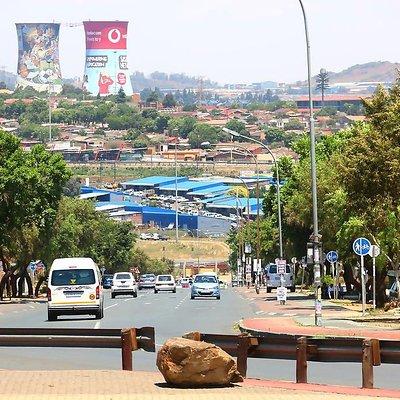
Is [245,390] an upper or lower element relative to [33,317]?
upper

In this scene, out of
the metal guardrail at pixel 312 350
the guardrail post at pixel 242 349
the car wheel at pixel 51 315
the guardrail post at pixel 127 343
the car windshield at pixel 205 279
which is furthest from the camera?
the car windshield at pixel 205 279

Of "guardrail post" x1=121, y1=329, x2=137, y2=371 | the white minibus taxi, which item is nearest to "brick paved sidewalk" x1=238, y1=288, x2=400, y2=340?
the white minibus taxi

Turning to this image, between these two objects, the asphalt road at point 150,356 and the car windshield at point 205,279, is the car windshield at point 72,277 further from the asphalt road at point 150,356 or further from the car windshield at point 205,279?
the car windshield at point 205,279

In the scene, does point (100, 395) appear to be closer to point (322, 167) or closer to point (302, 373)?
point (302, 373)

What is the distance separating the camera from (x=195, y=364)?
69.6 ft

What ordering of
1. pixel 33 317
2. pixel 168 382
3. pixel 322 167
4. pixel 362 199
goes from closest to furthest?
pixel 168 382, pixel 362 199, pixel 33 317, pixel 322 167

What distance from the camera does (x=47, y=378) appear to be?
23578mm

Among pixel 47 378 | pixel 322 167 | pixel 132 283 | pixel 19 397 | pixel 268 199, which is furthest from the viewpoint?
pixel 268 199

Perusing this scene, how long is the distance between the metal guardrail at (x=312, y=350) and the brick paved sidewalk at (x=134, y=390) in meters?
0.40

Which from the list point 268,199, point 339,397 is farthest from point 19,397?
point 268,199

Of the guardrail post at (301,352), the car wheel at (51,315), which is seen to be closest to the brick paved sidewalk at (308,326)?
the car wheel at (51,315)

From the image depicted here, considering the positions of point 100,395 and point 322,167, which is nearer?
point 100,395

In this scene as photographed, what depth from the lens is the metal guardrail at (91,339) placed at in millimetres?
23938

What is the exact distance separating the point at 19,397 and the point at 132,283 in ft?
204
